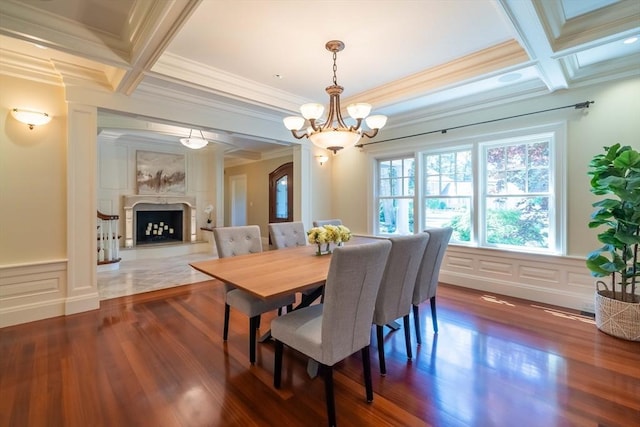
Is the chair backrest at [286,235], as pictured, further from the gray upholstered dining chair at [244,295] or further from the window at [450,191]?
the window at [450,191]

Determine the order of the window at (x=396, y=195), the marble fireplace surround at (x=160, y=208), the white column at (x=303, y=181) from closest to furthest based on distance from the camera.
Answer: the window at (x=396, y=195), the white column at (x=303, y=181), the marble fireplace surround at (x=160, y=208)

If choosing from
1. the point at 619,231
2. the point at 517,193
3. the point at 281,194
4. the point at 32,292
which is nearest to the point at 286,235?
the point at 32,292

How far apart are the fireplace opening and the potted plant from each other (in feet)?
25.8

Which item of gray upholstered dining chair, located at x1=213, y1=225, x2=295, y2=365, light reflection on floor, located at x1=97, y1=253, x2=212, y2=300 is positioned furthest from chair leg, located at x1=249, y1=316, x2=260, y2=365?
light reflection on floor, located at x1=97, y1=253, x2=212, y2=300

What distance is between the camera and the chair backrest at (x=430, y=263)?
242cm

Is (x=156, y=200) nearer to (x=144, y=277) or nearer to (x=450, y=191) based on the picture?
(x=144, y=277)

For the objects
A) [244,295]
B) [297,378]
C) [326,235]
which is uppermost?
[326,235]

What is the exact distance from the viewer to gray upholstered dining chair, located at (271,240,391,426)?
1531 mm

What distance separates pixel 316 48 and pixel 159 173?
18.1 feet

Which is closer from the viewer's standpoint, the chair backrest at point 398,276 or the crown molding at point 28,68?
the chair backrest at point 398,276

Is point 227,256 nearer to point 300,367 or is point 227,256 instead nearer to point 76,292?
point 300,367

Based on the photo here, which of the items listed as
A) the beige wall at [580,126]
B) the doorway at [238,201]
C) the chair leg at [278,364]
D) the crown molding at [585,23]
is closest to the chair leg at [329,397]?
the chair leg at [278,364]

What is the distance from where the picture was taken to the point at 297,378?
207cm

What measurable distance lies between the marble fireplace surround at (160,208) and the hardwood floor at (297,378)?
3.74m
